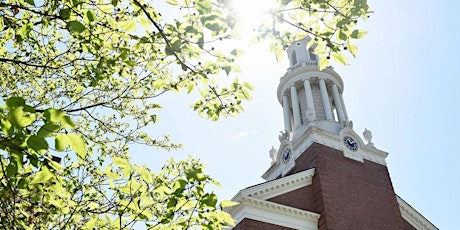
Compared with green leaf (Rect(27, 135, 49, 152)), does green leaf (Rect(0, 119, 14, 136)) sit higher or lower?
higher

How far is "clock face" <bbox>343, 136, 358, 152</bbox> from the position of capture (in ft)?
A: 72.9

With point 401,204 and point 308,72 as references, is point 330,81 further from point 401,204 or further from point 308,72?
point 401,204

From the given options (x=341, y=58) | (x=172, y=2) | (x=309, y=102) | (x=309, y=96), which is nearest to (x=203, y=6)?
(x=172, y=2)

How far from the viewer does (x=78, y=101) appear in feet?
21.3

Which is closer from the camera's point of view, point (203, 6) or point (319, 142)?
point (203, 6)

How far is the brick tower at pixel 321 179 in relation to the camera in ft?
57.3

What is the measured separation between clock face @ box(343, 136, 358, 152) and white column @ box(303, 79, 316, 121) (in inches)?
88.8

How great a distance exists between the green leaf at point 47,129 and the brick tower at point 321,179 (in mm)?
14713

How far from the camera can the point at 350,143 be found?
Result: 22.5 meters

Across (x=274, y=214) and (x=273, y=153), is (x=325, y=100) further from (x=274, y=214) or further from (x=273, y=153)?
(x=274, y=214)

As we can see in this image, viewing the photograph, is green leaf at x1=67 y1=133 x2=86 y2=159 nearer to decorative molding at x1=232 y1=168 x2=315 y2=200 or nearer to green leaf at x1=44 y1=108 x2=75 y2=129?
green leaf at x1=44 y1=108 x2=75 y2=129

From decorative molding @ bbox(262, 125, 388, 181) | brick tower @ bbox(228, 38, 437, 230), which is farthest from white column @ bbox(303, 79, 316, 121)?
decorative molding @ bbox(262, 125, 388, 181)

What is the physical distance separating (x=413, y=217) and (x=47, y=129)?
2404cm

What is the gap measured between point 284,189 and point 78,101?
45.4 ft
